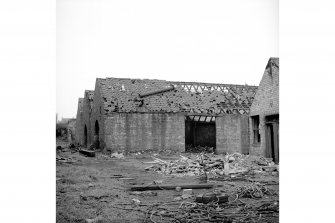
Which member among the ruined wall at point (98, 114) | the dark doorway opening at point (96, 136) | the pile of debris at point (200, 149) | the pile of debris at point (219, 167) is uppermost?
the ruined wall at point (98, 114)

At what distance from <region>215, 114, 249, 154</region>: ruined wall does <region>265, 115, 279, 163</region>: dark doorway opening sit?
328 inches

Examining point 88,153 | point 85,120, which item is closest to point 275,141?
point 88,153

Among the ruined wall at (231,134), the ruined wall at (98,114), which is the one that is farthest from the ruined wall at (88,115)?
the ruined wall at (231,134)

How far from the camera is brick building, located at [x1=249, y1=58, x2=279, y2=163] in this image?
13234 millimetres

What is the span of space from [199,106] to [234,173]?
12065 mm

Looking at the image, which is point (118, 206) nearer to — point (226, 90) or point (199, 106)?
point (199, 106)

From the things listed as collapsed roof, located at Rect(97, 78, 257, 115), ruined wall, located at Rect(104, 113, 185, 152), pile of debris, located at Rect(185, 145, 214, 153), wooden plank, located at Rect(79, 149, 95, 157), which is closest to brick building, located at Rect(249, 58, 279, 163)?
ruined wall, located at Rect(104, 113, 185, 152)

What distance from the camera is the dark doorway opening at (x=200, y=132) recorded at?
1046 inches

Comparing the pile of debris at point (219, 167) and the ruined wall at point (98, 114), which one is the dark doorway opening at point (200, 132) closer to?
the ruined wall at point (98, 114)

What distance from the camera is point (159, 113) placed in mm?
22078
